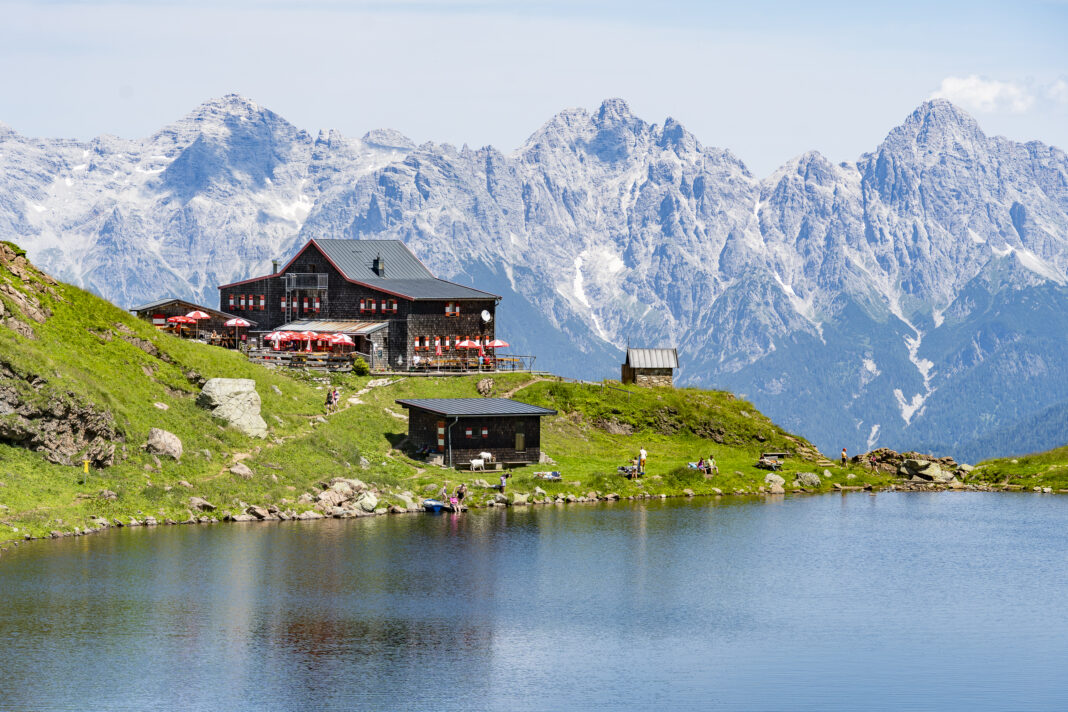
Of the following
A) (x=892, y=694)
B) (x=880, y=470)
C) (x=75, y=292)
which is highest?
(x=75, y=292)

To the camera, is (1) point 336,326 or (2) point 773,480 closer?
(2) point 773,480

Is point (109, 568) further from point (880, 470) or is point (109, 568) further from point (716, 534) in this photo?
point (880, 470)

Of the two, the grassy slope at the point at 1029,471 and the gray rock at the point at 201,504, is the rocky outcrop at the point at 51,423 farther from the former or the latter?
the grassy slope at the point at 1029,471

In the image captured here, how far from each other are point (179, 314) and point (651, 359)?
1955 inches

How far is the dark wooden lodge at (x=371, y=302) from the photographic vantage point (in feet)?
494

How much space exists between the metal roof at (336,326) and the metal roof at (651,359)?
2537cm

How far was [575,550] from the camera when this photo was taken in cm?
9288

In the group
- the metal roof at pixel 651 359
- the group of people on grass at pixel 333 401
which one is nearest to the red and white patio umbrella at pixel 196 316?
the group of people on grass at pixel 333 401

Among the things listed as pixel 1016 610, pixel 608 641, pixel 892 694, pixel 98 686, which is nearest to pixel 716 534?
pixel 1016 610

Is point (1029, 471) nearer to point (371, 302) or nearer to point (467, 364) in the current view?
point (467, 364)

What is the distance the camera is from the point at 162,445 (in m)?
102

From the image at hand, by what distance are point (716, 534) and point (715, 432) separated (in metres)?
39.6

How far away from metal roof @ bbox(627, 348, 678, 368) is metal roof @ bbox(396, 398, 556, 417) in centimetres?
2838

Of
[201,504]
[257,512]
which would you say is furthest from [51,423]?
[257,512]
